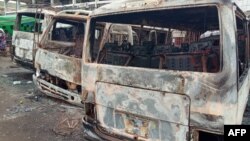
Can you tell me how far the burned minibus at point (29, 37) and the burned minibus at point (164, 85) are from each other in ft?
13.7

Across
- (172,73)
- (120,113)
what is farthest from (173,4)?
(120,113)

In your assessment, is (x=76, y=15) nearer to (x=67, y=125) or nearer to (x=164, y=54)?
(x=67, y=125)

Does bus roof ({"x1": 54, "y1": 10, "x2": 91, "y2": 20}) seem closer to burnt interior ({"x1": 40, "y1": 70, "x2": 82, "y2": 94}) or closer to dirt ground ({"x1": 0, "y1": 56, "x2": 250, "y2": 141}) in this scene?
burnt interior ({"x1": 40, "y1": 70, "x2": 82, "y2": 94})

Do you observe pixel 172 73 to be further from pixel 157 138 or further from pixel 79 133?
pixel 79 133

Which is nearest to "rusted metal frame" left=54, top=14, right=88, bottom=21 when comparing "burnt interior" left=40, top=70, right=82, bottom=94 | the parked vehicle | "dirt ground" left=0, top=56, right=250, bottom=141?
"burnt interior" left=40, top=70, right=82, bottom=94

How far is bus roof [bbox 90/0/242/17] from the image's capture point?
2584 mm

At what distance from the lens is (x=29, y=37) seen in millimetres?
7922

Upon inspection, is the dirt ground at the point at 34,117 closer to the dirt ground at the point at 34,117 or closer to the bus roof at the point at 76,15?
the dirt ground at the point at 34,117

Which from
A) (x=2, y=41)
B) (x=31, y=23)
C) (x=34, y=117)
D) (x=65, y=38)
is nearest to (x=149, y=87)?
(x=34, y=117)

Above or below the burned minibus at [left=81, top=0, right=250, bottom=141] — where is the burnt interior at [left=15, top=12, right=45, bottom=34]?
above

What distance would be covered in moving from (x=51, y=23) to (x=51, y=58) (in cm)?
105

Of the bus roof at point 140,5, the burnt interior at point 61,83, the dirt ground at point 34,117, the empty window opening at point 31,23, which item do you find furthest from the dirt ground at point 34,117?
the bus roof at point 140,5

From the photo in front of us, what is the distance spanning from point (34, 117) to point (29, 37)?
3088mm

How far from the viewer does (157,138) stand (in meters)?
2.93
